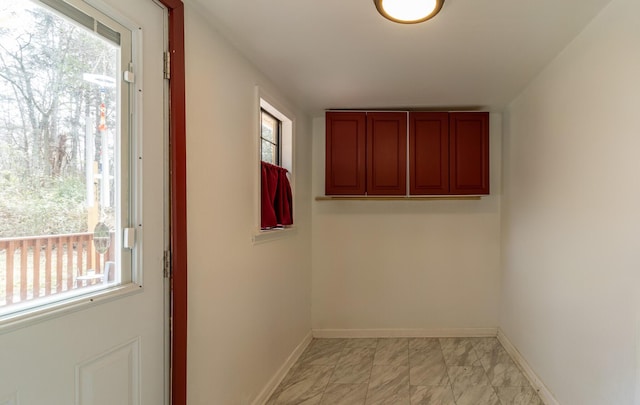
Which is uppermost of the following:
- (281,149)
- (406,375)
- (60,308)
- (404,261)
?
(281,149)

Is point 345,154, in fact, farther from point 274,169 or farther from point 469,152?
point 469,152

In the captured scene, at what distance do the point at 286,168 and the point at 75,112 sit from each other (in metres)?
2.20

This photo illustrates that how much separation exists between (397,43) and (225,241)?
147 cm

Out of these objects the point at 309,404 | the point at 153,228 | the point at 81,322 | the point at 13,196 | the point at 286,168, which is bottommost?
the point at 309,404

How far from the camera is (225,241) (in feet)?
7.13

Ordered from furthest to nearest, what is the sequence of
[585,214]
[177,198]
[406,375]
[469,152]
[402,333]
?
[402,333], [469,152], [406,375], [585,214], [177,198]

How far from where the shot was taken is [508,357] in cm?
348

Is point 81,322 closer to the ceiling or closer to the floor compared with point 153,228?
closer to the floor

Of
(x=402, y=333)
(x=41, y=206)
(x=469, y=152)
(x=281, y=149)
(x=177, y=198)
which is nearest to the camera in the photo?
(x=41, y=206)

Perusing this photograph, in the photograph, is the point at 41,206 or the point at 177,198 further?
the point at 177,198

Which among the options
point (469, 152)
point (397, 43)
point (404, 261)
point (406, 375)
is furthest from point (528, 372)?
point (397, 43)

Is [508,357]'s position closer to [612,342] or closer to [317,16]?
[612,342]

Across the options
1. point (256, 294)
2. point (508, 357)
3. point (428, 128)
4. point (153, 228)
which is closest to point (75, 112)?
point (153, 228)

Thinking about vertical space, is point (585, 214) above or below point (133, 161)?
below
